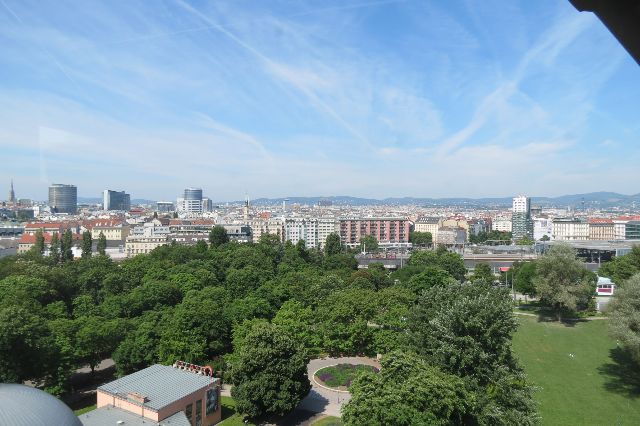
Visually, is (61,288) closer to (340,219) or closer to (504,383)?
(504,383)

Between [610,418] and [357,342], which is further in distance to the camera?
[357,342]

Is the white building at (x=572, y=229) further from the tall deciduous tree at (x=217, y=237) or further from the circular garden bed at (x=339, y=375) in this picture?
the circular garden bed at (x=339, y=375)

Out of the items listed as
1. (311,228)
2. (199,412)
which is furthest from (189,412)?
(311,228)

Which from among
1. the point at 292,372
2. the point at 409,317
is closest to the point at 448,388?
the point at 292,372

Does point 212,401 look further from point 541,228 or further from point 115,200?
point 115,200

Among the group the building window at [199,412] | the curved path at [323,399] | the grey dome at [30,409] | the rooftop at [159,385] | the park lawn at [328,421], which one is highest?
the grey dome at [30,409]

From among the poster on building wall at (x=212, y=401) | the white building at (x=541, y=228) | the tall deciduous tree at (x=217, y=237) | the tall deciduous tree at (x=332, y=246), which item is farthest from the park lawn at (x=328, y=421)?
the white building at (x=541, y=228)
